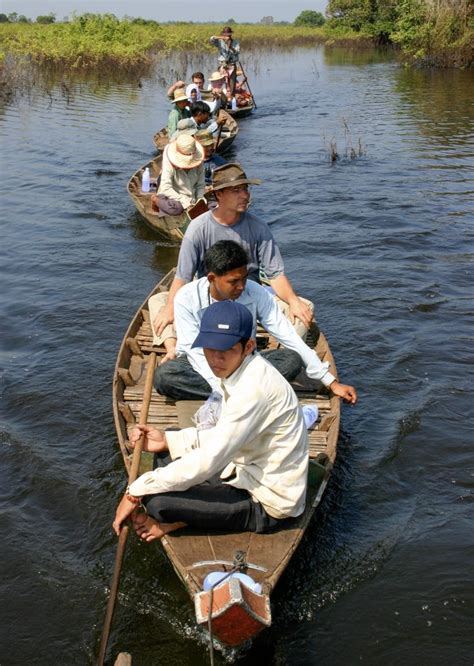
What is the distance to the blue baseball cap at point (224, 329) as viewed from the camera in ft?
10.7

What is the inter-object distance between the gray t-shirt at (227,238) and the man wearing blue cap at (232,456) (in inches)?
71.5

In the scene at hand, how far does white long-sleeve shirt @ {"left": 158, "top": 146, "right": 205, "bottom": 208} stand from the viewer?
1015 centimetres

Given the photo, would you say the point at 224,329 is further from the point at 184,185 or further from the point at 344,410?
the point at 184,185

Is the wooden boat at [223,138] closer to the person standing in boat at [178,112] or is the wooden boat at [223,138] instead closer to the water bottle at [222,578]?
the person standing in boat at [178,112]

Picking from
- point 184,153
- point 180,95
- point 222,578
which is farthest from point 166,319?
point 180,95

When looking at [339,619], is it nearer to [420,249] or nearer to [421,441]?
[421,441]

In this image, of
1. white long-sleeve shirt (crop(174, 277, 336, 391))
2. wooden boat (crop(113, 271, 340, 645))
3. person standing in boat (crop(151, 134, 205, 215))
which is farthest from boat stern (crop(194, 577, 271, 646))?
person standing in boat (crop(151, 134, 205, 215))

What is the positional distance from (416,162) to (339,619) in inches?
518

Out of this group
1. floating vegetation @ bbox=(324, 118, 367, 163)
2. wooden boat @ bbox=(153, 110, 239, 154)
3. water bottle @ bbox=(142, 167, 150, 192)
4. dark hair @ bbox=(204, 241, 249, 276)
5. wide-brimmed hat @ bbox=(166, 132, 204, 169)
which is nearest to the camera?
dark hair @ bbox=(204, 241, 249, 276)

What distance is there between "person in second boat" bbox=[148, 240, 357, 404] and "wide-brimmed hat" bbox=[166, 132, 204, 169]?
4765 mm

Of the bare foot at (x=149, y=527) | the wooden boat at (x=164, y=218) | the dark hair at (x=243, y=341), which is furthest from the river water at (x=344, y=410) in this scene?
the dark hair at (x=243, y=341)

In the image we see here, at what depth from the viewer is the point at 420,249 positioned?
10.8 meters

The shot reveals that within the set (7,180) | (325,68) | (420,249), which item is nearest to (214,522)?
(420,249)

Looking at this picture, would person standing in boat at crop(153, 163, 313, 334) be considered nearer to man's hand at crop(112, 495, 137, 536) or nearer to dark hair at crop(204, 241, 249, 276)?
dark hair at crop(204, 241, 249, 276)
